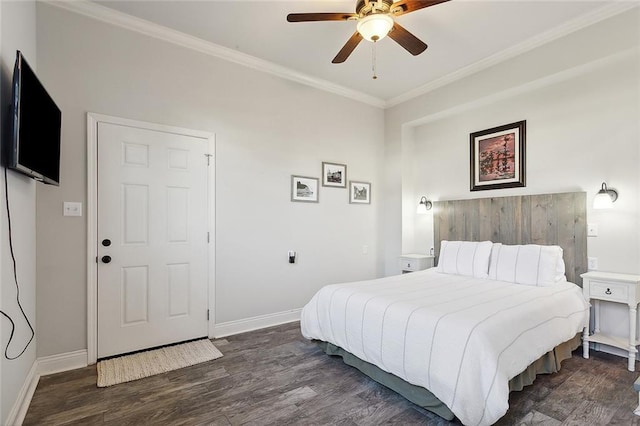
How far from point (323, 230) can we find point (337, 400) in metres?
2.37

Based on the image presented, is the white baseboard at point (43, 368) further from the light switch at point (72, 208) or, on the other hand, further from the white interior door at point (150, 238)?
the light switch at point (72, 208)

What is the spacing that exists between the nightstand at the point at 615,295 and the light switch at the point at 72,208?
14.8 ft

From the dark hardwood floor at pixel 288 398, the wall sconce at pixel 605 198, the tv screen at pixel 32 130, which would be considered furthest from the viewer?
the wall sconce at pixel 605 198

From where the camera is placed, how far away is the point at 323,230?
432 cm

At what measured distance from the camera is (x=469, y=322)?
1.94 meters

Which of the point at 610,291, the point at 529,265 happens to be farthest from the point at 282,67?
the point at 610,291

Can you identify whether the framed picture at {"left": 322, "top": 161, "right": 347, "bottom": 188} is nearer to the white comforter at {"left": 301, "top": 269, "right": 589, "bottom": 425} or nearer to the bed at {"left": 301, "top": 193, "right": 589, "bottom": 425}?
the bed at {"left": 301, "top": 193, "right": 589, "bottom": 425}

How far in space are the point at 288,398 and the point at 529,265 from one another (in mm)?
2527

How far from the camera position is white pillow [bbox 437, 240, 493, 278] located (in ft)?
11.2

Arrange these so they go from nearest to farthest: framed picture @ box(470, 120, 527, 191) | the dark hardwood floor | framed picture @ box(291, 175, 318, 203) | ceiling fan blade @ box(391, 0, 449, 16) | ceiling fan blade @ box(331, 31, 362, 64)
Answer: the dark hardwood floor, ceiling fan blade @ box(391, 0, 449, 16), ceiling fan blade @ box(331, 31, 362, 64), framed picture @ box(470, 120, 527, 191), framed picture @ box(291, 175, 318, 203)

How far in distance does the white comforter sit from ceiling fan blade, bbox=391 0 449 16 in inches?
82.1

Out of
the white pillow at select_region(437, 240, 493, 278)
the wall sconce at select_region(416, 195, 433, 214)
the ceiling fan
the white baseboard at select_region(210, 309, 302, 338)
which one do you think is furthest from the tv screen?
the wall sconce at select_region(416, 195, 433, 214)

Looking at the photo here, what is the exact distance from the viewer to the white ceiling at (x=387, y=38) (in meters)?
2.78

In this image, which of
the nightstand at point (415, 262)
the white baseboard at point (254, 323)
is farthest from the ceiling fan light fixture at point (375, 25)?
the white baseboard at point (254, 323)
